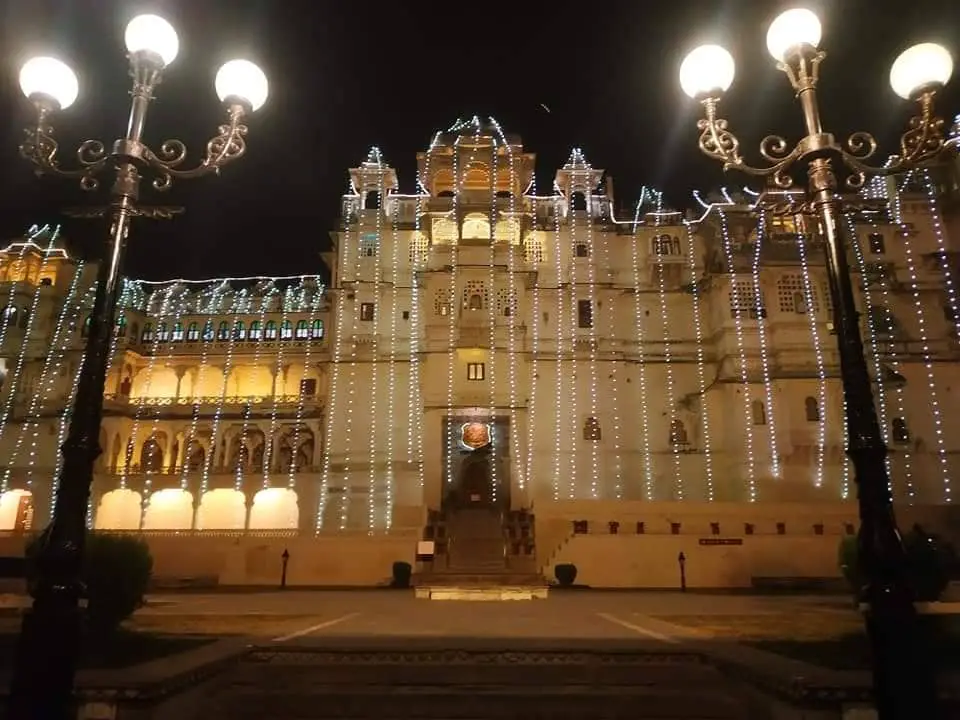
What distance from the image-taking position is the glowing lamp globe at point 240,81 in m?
10.3

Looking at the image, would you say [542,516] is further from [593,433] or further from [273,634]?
[273,634]

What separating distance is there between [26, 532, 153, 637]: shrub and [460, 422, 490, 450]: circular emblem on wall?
93.7 feet

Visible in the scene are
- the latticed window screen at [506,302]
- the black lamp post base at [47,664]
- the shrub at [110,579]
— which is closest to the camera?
the black lamp post base at [47,664]

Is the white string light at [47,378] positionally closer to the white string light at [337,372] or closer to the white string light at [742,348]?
the white string light at [337,372]

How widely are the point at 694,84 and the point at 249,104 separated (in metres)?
6.99

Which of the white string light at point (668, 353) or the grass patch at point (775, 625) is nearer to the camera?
the grass patch at point (775, 625)

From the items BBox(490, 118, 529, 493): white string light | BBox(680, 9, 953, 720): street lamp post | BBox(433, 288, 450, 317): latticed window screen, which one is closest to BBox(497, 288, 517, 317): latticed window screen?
BBox(490, 118, 529, 493): white string light

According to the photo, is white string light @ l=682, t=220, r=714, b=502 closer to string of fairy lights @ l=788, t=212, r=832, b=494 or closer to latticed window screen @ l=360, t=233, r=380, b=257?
string of fairy lights @ l=788, t=212, r=832, b=494

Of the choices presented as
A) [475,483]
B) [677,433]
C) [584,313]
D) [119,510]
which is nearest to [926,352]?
[677,433]

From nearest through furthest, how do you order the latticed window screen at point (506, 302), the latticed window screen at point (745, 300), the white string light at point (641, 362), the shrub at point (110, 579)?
the shrub at point (110, 579) < the white string light at point (641, 362) < the latticed window screen at point (745, 300) < the latticed window screen at point (506, 302)

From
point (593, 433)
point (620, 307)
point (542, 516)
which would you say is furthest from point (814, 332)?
point (542, 516)

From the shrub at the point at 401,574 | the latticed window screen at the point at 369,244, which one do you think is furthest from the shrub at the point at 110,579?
the latticed window screen at the point at 369,244

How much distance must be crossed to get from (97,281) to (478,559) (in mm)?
24285

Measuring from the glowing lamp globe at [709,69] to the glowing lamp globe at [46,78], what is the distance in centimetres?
918
